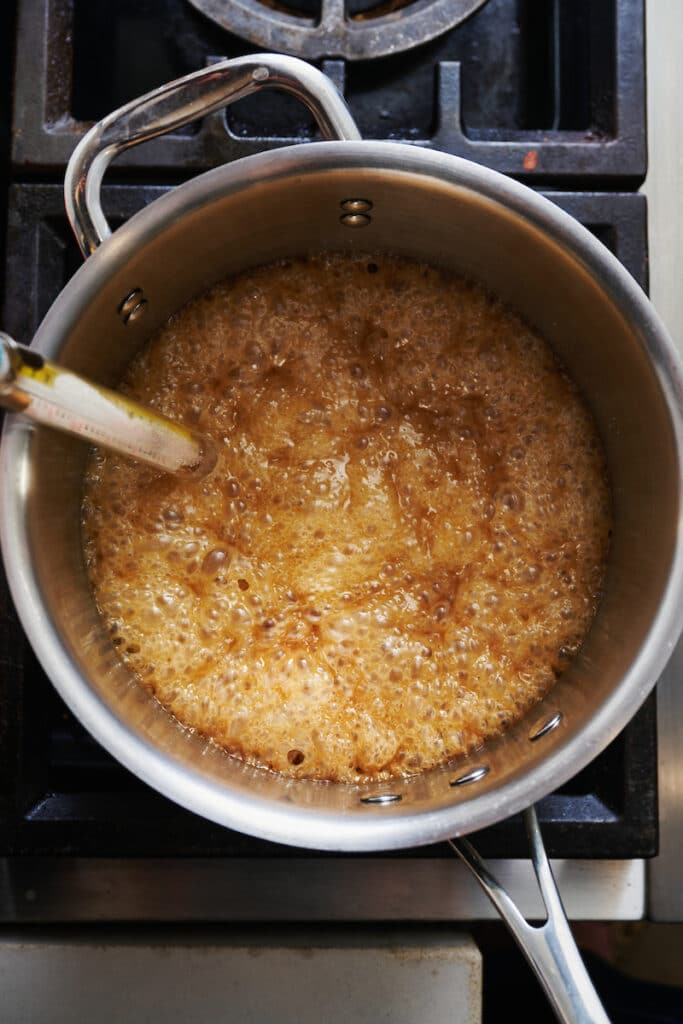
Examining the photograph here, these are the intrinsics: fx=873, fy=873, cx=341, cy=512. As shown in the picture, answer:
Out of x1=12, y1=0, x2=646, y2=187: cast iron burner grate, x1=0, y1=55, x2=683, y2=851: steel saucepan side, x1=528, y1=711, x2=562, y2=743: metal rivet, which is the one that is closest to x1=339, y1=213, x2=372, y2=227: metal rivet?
x1=0, y1=55, x2=683, y2=851: steel saucepan side

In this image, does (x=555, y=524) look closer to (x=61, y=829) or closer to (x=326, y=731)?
(x=326, y=731)

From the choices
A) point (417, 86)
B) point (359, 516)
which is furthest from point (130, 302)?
point (417, 86)

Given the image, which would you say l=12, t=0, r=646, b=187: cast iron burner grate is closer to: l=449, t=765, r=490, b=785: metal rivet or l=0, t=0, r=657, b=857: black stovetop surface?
l=0, t=0, r=657, b=857: black stovetop surface

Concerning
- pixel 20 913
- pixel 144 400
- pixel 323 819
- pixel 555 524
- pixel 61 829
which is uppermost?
pixel 144 400

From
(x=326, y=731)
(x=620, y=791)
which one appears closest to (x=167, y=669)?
(x=326, y=731)

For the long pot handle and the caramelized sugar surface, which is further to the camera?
the caramelized sugar surface

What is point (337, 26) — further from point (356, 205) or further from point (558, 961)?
point (558, 961)
